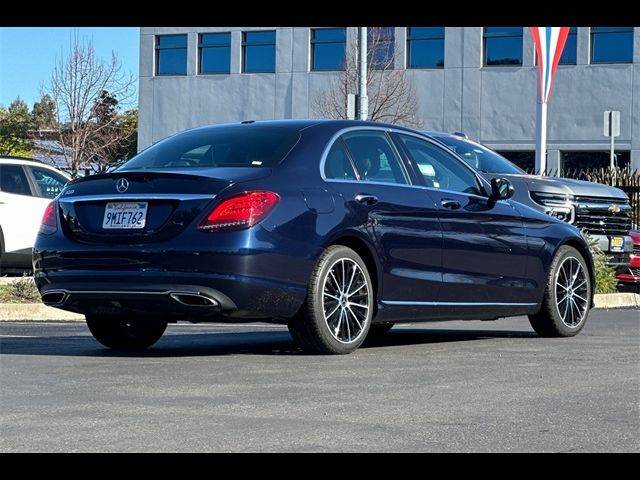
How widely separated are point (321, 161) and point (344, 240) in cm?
54

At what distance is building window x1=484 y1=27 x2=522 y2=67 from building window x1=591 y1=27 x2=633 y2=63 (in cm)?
237

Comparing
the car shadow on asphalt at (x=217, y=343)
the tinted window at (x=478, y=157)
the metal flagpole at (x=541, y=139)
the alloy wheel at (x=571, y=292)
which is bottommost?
the car shadow on asphalt at (x=217, y=343)

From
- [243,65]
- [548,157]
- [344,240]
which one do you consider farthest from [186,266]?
[243,65]

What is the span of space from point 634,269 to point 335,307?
1091 centimetres

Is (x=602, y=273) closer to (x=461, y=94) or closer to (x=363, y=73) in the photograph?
(x=363, y=73)

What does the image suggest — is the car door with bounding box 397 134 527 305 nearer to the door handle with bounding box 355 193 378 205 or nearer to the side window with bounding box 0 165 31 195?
the door handle with bounding box 355 193 378 205

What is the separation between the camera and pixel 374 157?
9.88 metres

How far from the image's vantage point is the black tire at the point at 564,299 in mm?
10914

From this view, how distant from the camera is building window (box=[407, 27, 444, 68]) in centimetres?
4519

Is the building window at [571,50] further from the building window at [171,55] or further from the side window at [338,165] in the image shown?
the side window at [338,165]

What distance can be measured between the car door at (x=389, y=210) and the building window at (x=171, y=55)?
40866 millimetres

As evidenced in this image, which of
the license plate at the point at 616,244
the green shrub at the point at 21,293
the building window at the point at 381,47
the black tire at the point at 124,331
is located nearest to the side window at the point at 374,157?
the black tire at the point at 124,331

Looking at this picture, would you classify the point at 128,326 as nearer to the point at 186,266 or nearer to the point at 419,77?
the point at 186,266
